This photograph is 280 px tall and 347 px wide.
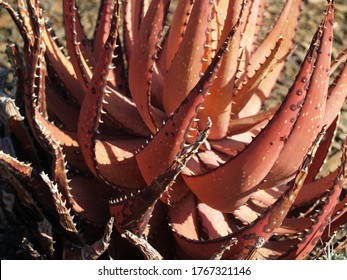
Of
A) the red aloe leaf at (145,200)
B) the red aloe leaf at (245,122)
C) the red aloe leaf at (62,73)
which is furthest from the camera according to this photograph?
the red aloe leaf at (62,73)

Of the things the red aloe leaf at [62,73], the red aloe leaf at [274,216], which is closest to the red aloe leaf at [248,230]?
the red aloe leaf at [274,216]

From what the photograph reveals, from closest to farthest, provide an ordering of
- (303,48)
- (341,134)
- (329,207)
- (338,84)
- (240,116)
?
1. (329,207)
2. (338,84)
3. (240,116)
4. (341,134)
5. (303,48)

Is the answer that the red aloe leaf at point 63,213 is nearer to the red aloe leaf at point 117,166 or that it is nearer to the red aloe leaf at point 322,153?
the red aloe leaf at point 117,166

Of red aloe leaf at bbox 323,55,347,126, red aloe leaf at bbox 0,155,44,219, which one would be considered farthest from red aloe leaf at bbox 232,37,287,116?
red aloe leaf at bbox 0,155,44,219

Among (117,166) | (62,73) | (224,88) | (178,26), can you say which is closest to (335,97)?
(224,88)

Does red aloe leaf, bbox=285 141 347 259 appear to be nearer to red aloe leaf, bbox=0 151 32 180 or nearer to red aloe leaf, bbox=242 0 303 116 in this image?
red aloe leaf, bbox=242 0 303 116

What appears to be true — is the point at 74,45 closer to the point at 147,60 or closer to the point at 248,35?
the point at 147,60

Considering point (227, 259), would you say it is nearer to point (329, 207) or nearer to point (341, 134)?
point (329, 207)
